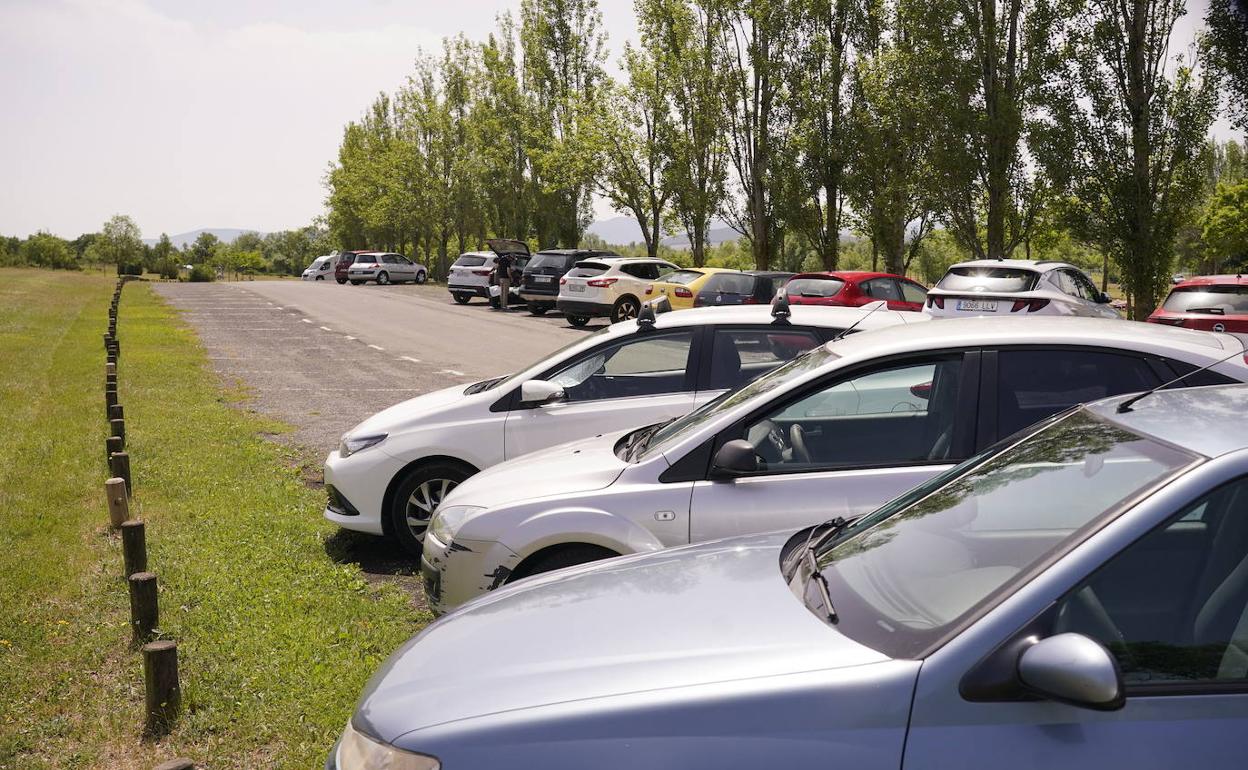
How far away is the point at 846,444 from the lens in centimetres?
477

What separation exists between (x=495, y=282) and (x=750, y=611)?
115 feet

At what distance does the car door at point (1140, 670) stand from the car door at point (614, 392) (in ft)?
13.9

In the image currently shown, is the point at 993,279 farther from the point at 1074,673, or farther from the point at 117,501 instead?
the point at 1074,673

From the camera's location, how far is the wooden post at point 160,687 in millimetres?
4648

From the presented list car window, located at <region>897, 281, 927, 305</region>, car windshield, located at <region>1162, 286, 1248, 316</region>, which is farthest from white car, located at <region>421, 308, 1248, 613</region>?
car window, located at <region>897, 281, 927, 305</region>

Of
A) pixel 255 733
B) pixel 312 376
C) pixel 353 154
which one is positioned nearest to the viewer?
pixel 255 733

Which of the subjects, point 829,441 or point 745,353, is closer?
point 829,441

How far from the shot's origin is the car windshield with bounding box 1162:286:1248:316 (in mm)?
14531

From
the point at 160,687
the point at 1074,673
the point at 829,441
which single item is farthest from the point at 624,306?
the point at 1074,673

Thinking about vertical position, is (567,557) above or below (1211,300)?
below

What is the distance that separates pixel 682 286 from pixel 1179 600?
72.8 feet

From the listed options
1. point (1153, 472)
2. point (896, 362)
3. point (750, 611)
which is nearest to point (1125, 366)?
point (896, 362)

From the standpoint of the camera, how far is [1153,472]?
258 centimetres

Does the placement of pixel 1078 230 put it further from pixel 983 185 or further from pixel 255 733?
pixel 255 733
